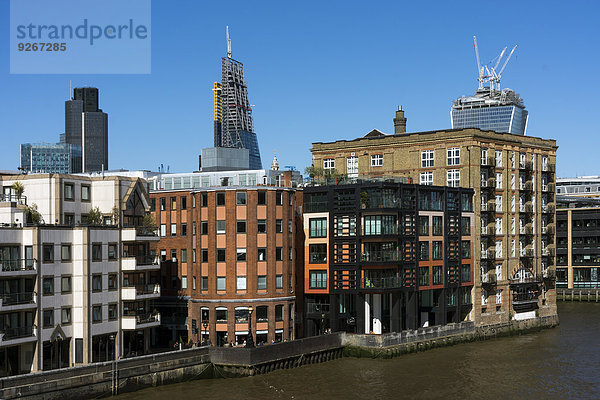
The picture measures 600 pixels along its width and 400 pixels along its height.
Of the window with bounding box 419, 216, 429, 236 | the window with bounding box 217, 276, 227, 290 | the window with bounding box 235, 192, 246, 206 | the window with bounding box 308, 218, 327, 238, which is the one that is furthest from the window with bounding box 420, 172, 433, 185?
the window with bounding box 217, 276, 227, 290

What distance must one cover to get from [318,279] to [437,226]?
19.0m

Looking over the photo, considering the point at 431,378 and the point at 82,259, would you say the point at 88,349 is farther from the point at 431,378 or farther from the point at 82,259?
the point at 431,378

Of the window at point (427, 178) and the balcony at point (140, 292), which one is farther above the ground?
the window at point (427, 178)

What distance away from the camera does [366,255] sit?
102 meters

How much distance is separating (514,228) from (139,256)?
208 ft

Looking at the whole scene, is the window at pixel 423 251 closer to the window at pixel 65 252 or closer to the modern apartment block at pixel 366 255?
the modern apartment block at pixel 366 255

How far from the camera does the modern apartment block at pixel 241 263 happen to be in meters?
96.3

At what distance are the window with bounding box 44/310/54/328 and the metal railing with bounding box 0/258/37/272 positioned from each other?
186 inches

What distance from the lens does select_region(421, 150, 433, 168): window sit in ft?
405

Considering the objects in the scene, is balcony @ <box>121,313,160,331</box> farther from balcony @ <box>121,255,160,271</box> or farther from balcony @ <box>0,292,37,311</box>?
balcony @ <box>0,292,37,311</box>

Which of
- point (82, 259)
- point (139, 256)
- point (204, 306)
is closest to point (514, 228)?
point (204, 306)

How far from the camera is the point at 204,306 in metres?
97.4

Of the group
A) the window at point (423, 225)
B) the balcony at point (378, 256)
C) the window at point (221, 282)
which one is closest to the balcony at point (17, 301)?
the window at point (221, 282)

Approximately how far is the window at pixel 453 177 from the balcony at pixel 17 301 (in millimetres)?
64925
